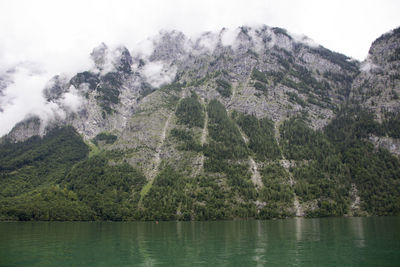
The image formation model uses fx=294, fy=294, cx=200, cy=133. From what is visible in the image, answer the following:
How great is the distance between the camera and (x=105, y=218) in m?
196

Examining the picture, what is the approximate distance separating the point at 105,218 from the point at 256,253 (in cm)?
16698

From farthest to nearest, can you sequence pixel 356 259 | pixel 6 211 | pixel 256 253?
pixel 6 211
pixel 256 253
pixel 356 259

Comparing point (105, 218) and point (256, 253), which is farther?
point (105, 218)

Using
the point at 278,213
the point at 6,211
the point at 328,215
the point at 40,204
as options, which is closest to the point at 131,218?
the point at 40,204

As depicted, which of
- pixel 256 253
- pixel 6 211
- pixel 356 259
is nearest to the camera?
pixel 356 259

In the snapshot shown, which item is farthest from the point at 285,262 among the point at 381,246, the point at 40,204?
the point at 40,204

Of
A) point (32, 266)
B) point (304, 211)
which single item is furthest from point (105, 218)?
point (32, 266)

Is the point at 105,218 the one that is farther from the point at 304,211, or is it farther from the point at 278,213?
the point at 304,211

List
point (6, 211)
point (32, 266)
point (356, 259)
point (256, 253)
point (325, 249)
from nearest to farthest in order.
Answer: point (32, 266) → point (356, 259) → point (256, 253) → point (325, 249) → point (6, 211)

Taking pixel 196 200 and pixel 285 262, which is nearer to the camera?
pixel 285 262

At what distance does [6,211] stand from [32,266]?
182518 millimetres

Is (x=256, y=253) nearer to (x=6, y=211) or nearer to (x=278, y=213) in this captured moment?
(x=278, y=213)

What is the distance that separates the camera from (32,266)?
40.7 m

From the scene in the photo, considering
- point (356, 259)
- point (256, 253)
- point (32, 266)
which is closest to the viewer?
point (32, 266)
